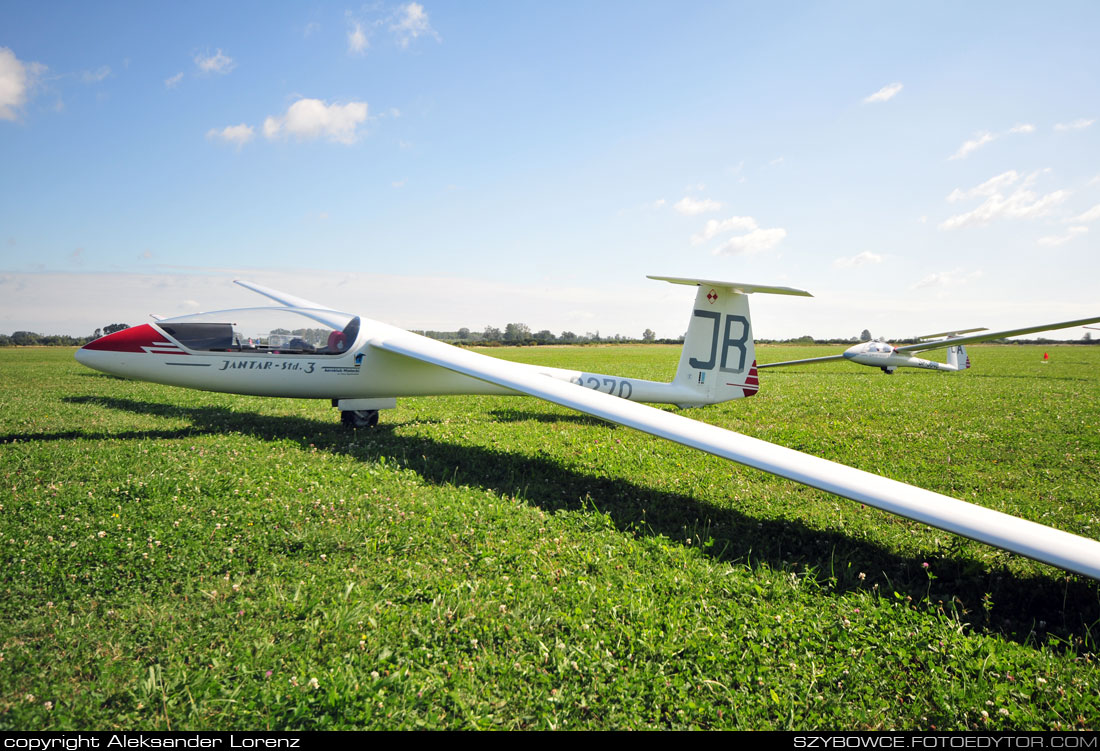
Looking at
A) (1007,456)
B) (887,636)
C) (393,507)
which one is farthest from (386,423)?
(1007,456)

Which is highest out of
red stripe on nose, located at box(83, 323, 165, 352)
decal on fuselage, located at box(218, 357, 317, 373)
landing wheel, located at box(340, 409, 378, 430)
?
red stripe on nose, located at box(83, 323, 165, 352)

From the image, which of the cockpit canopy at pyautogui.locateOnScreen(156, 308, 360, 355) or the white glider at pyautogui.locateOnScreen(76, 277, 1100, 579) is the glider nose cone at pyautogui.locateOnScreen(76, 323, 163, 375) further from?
the cockpit canopy at pyautogui.locateOnScreen(156, 308, 360, 355)

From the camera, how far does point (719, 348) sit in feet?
31.6

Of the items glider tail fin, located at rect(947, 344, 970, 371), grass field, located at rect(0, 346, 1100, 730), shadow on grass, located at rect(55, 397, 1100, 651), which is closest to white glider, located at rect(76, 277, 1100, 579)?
shadow on grass, located at rect(55, 397, 1100, 651)

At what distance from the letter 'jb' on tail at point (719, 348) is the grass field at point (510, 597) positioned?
3364 millimetres

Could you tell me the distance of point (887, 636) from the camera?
3227mm

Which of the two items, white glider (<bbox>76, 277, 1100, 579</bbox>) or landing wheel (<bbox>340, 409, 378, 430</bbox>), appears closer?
white glider (<bbox>76, 277, 1100, 579</bbox>)

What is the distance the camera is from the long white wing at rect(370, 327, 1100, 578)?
331 centimetres

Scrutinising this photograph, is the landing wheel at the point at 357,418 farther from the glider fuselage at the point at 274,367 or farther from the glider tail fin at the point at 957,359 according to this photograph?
the glider tail fin at the point at 957,359

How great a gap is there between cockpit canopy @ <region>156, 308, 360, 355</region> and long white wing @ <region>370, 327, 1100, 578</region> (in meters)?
3.14

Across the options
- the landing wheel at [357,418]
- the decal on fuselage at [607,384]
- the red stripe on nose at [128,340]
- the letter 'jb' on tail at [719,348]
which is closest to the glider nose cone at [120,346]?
the red stripe on nose at [128,340]

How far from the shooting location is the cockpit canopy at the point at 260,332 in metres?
8.08
